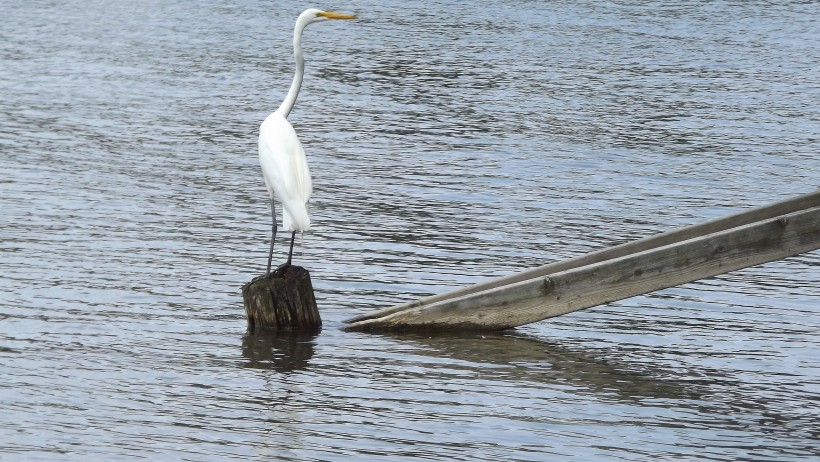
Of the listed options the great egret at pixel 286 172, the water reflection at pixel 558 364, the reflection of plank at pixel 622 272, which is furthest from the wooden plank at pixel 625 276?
the great egret at pixel 286 172

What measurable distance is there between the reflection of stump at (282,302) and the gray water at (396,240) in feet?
0.72

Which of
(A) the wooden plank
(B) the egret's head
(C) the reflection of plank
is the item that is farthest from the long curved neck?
(A) the wooden plank

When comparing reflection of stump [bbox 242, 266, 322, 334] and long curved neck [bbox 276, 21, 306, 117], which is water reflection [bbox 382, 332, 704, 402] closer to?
reflection of stump [bbox 242, 266, 322, 334]

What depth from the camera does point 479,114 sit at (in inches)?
779

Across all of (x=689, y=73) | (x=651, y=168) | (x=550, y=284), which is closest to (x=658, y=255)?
(x=550, y=284)

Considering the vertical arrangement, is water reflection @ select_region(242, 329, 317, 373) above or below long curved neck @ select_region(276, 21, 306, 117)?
below

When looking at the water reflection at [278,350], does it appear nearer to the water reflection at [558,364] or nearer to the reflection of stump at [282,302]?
the reflection of stump at [282,302]

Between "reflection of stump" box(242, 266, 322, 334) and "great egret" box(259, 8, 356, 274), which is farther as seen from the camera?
"great egret" box(259, 8, 356, 274)

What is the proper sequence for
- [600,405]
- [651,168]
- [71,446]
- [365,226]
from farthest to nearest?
[651,168] → [365,226] → [600,405] → [71,446]

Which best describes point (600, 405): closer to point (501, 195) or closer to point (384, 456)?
point (384, 456)

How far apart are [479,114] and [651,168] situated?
4154mm

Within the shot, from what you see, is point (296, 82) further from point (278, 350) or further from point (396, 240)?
point (396, 240)

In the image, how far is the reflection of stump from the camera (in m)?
9.40

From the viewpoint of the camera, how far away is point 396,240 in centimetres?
1245
